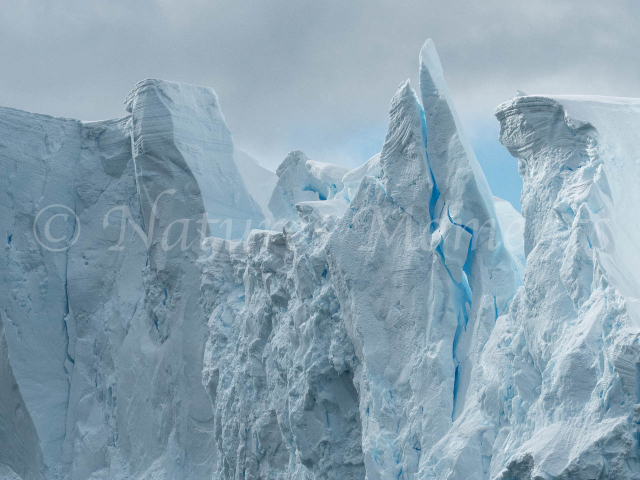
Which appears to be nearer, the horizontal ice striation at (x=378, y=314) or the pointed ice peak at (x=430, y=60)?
the horizontal ice striation at (x=378, y=314)

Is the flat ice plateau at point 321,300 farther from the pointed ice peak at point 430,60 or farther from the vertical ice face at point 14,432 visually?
the pointed ice peak at point 430,60

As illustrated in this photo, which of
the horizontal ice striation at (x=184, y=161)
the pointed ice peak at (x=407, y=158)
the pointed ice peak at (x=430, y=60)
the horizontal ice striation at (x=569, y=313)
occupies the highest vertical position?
the horizontal ice striation at (x=184, y=161)

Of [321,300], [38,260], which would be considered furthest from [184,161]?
[321,300]

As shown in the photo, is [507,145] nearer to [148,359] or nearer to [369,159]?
[369,159]

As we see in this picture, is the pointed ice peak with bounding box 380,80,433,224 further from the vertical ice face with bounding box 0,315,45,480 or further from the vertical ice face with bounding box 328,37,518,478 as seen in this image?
the vertical ice face with bounding box 0,315,45,480

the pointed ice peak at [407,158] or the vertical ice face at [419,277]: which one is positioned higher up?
the pointed ice peak at [407,158]

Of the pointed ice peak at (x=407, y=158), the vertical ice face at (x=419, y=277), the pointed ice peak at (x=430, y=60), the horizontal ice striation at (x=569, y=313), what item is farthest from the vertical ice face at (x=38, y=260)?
the horizontal ice striation at (x=569, y=313)

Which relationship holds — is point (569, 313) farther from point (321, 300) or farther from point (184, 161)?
point (184, 161)

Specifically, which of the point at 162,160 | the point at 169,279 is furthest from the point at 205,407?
the point at 162,160

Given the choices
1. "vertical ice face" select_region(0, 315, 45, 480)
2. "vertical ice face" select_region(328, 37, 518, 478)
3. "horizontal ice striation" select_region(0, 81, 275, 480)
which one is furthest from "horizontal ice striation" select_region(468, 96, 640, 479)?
"vertical ice face" select_region(0, 315, 45, 480)
